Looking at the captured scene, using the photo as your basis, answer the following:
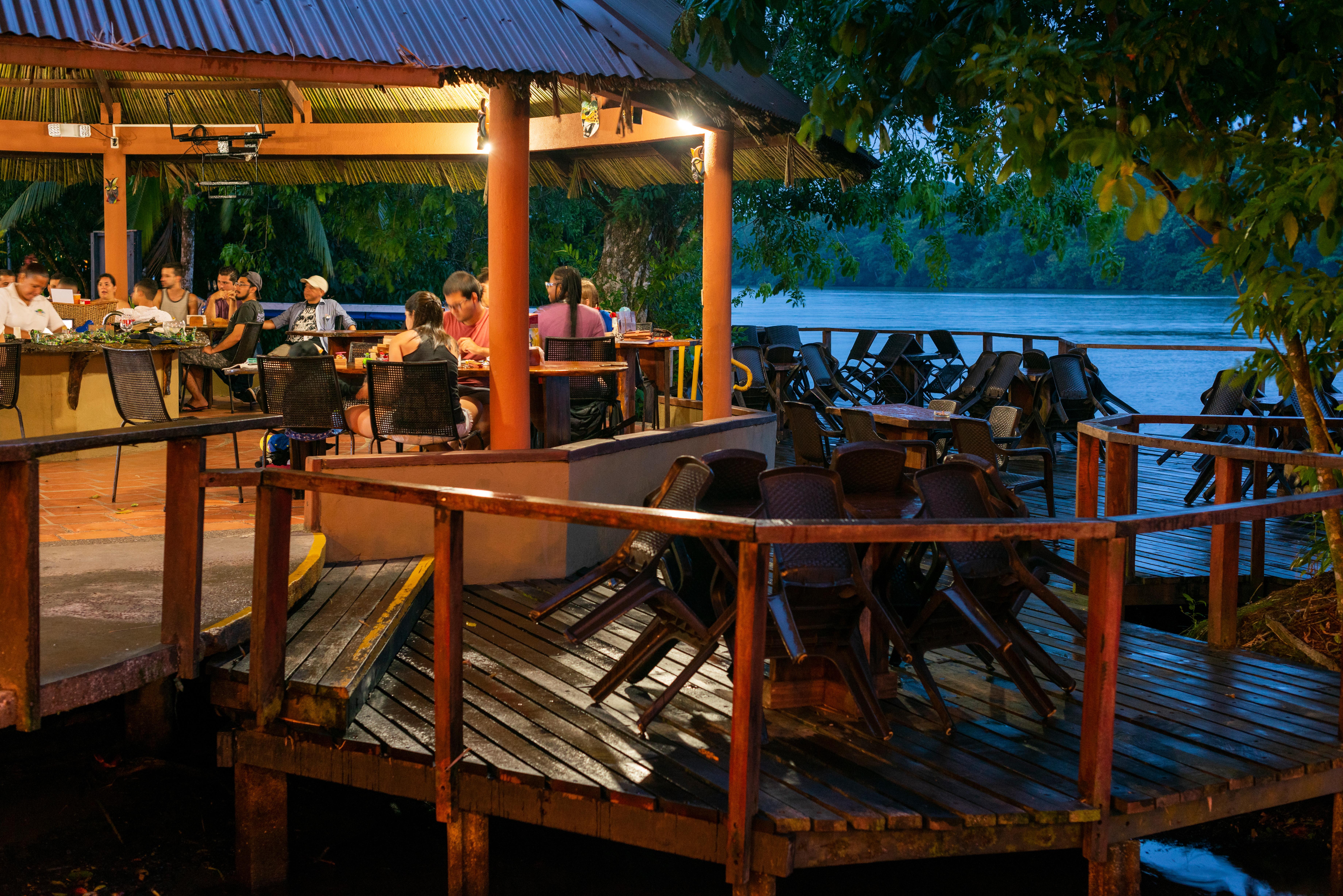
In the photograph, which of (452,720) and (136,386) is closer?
(452,720)

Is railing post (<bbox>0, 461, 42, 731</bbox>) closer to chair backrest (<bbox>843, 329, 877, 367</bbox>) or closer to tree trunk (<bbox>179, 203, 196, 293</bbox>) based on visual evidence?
chair backrest (<bbox>843, 329, 877, 367</bbox>)

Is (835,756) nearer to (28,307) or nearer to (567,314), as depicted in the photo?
A: (567,314)

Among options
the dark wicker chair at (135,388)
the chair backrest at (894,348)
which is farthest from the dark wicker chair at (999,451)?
the chair backrest at (894,348)

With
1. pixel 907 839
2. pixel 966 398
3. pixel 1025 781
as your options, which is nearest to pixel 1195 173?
pixel 1025 781

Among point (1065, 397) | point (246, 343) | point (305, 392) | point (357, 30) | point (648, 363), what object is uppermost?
point (357, 30)

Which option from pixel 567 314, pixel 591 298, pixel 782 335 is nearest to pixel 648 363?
pixel 591 298

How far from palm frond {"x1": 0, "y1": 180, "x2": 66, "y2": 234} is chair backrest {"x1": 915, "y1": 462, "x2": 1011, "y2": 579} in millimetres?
16539

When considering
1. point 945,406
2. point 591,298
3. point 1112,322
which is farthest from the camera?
point 1112,322

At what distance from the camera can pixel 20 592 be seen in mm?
3346

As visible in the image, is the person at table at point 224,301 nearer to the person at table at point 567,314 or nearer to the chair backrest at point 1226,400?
the person at table at point 567,314

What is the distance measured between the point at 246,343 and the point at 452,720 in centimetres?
715

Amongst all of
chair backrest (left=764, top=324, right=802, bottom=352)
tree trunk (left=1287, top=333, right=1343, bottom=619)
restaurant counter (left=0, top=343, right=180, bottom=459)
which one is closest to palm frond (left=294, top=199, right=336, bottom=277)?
chair backrest (left=764, top=324, right=802, bottom=352)

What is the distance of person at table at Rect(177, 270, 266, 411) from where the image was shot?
9664 mm

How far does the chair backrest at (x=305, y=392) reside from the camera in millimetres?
6199
